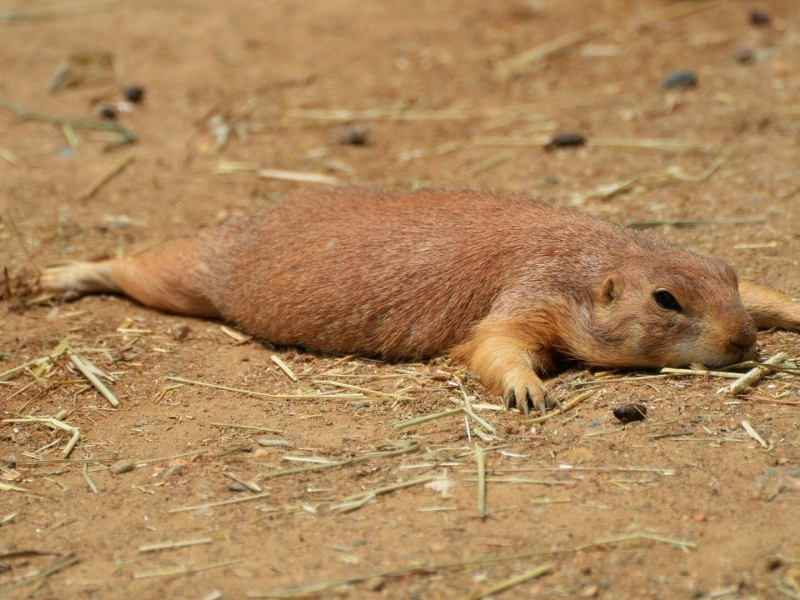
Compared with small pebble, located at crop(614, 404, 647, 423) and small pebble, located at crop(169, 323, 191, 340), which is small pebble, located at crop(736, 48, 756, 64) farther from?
small pebble, located at crop(169, 323, 191, 340)

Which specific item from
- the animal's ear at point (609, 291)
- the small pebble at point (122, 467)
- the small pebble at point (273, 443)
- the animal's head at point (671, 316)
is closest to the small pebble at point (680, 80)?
the animal's head at point (671, 316)

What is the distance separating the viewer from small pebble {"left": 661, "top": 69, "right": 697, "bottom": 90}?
10.9 m

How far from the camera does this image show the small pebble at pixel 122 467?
5.34 meters

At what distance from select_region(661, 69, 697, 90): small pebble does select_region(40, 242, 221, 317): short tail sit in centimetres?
616

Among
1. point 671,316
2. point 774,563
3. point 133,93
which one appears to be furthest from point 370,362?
point 133,93

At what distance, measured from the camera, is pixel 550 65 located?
12008 mm

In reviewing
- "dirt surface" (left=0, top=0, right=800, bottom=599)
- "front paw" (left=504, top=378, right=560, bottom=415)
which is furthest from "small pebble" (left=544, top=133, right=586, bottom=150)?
"front paw" (left=504, top=378, right=560, bottom=415)

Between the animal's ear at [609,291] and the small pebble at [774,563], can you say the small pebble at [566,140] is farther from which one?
the small pebble at [774,563]

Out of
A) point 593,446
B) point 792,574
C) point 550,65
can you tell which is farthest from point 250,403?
point 550,65

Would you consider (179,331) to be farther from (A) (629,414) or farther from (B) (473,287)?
(A) (629,414)

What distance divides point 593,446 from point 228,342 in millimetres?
3314

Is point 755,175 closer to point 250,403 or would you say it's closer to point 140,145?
point 250,403

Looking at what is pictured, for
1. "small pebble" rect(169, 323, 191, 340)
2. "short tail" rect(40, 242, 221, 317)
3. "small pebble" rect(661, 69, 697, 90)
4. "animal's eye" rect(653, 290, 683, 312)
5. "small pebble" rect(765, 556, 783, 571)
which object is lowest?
"small pebble" rect(169, 323, 191, 340)

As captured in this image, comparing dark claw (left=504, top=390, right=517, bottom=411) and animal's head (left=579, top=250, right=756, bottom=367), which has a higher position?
animal's head (left=579, top=250, right=756, bottom=367)
